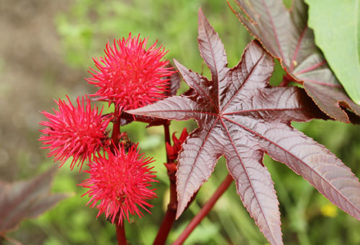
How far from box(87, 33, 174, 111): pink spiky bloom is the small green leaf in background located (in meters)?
0.46

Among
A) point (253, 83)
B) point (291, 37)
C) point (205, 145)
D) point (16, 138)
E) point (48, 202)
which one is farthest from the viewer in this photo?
point (16, 138)

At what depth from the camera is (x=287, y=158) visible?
0.92 metres

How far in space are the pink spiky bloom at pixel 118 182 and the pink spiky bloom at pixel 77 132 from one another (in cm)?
4

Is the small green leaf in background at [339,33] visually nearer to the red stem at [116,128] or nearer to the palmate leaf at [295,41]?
the palmate leaf at [295,41]

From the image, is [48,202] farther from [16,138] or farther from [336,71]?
[16,138]

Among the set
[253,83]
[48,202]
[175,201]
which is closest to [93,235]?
[48,202]

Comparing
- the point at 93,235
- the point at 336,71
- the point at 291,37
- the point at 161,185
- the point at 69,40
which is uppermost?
the point at 69,40

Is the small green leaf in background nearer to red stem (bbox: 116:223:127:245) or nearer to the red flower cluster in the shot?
the red flower cluster

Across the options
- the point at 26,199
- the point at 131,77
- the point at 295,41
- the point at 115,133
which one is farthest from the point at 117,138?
the point at 26,199

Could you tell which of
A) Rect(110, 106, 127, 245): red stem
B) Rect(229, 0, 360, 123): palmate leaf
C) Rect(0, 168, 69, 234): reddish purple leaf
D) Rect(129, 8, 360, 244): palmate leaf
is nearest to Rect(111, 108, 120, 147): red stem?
Rect(110, 106, 127, 245): red stem

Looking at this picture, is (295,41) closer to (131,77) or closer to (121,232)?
(131,77)

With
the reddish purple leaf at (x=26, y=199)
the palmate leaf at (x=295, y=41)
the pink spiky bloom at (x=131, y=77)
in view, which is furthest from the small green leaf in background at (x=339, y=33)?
the reddish purple leaf at (x=26, y=199)

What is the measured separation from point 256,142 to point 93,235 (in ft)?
6.03

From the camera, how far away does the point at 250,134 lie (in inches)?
38.0
